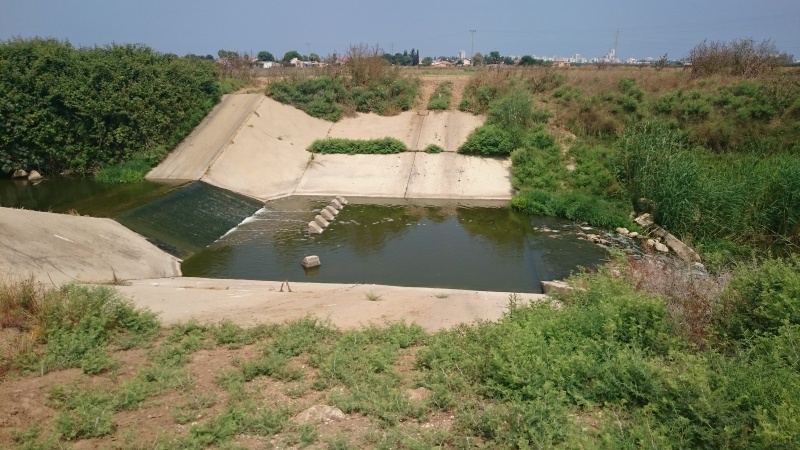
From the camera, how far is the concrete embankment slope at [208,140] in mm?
16641

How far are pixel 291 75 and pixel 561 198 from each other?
14.2 m

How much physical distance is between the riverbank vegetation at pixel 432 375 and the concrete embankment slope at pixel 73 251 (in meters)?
2.15

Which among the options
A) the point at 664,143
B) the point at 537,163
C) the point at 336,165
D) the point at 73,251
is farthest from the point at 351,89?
the point at 73,251

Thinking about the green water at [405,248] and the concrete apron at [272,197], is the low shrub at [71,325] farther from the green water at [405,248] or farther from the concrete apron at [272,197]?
the green water at [405,248]

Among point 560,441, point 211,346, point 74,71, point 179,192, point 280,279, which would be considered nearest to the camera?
point 560,441

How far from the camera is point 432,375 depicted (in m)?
5.09

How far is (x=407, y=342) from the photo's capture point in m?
5.97

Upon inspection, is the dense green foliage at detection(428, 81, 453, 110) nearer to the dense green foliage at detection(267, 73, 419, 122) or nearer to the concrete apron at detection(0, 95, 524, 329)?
the concrete apron at detection(0, 95, 524, 329)

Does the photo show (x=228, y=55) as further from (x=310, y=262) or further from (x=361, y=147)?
(x=310, y=262)

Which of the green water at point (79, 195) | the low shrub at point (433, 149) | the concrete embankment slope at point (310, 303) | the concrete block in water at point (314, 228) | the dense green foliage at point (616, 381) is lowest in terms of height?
the concrete block in water at point (314, 228)

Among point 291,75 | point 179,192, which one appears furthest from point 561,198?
point 291,75

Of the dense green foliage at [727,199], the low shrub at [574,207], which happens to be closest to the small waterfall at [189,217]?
the low shrub at [574,207]

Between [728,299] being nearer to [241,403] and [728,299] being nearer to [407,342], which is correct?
[407,342]

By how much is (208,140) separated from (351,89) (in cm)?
691
